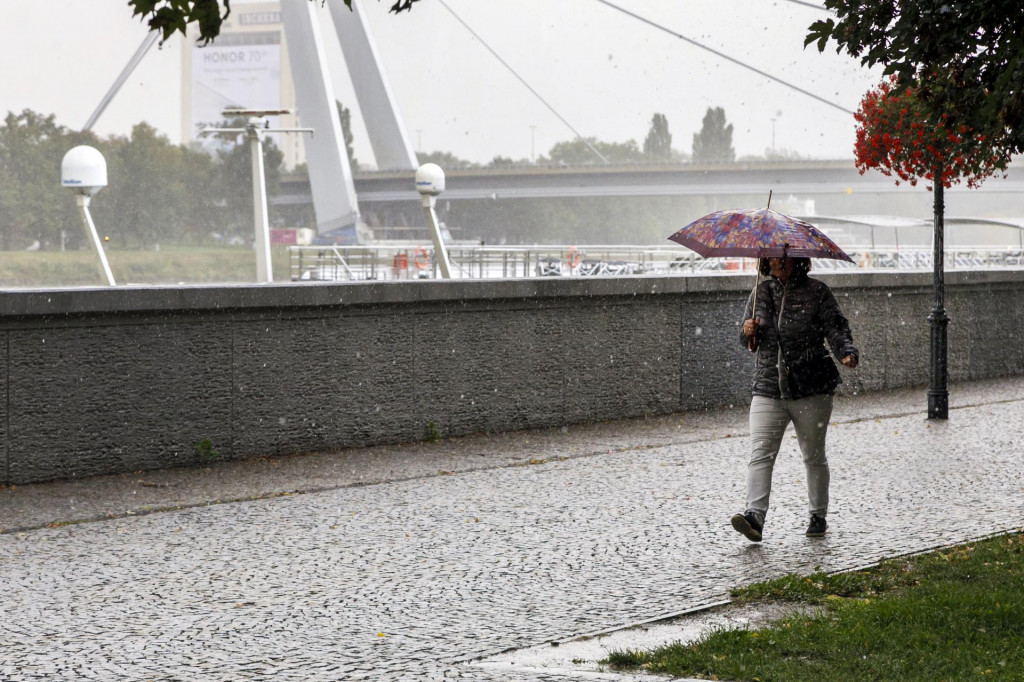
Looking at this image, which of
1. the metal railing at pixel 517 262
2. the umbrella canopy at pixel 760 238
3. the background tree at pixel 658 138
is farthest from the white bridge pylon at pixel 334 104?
the background tree at pixel 658 138

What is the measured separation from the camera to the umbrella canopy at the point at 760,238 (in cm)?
625

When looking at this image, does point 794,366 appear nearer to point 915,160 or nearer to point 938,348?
point 915,160

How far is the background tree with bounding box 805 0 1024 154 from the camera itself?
17.9 ft

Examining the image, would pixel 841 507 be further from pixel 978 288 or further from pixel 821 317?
pixel 978 288

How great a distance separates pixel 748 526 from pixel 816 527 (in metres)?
0.47

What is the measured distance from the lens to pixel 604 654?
4344 mm

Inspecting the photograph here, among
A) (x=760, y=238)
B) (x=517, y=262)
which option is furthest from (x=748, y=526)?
(x=517, y=262)

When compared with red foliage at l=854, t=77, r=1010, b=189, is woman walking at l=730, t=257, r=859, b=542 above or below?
below

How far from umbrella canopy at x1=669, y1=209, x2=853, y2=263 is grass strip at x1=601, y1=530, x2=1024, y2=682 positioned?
5.48ft

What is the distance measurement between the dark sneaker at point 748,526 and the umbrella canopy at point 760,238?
1.28 meters

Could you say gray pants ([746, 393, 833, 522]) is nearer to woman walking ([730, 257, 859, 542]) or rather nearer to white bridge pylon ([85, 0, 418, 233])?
woman walking ([730, 257, 859, 542])

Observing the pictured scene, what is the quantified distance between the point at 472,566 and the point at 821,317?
2192 millimetres

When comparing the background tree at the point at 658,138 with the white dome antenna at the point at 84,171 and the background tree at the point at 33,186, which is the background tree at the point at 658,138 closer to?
the background tree at the point at 33,186

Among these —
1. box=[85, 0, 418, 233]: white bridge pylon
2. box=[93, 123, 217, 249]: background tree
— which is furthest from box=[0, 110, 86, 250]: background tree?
box=[85, 0, 418, 233]: white bridge pylon
